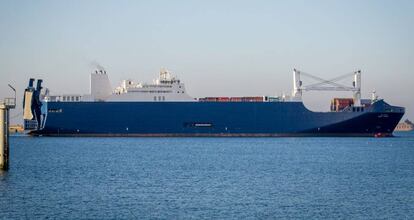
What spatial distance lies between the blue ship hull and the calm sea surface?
90.9ft

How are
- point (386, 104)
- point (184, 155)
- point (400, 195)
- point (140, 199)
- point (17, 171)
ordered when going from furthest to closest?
point (386, 104), point (184, 155), point (17, 171), point (400, 195), point (140, 199)

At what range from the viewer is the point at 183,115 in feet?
241

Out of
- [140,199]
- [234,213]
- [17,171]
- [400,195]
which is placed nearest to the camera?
[234,213]

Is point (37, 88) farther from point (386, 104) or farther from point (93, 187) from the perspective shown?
point (93, 187)

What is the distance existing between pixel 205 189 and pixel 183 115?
44764 millimetres

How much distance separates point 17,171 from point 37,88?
41.0 m

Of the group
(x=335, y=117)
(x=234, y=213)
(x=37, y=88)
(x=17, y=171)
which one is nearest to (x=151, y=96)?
(x=37, y=88)

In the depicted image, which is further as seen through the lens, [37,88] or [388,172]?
[37,88]

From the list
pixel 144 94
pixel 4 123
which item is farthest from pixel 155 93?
pixel 4 123

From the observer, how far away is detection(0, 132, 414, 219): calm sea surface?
76.7 ft

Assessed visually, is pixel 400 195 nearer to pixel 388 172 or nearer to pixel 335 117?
pixel 388 172

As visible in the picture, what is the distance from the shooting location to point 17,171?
1417 inches

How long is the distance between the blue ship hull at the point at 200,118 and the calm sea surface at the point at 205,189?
90.9ft

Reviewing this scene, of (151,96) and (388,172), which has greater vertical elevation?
(151,96)
